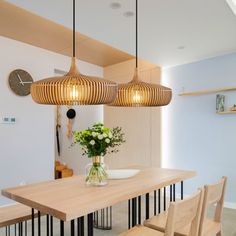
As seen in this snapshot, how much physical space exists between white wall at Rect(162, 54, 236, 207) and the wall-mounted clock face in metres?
2.39

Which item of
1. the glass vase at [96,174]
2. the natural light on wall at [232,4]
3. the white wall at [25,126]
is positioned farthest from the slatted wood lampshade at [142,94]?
the white wall at [25,126]

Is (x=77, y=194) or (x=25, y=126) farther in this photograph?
(x=25, y=126)

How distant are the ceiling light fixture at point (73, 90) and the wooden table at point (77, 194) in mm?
652

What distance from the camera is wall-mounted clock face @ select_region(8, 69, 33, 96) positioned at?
12.0ft

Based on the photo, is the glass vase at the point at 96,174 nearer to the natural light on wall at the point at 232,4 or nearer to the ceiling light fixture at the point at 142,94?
the ceiling light fixture at the point at 142,94

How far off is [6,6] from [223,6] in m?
2.33

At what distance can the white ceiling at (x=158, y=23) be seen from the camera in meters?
2.27

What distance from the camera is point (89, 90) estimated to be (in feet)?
5.50

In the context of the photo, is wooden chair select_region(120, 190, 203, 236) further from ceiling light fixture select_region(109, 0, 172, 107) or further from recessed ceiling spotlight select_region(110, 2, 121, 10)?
recessed ceiling spotlight select_region(110, 2, 121, 10)

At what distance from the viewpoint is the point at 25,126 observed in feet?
12.5

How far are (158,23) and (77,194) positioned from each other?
78.1 inches

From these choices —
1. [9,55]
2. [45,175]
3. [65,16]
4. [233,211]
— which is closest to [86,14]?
[65,16]

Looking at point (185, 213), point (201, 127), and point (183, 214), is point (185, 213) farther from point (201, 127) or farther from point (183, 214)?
point (201, 127)

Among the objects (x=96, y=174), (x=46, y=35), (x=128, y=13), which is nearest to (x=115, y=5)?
(x=128, y=13)
